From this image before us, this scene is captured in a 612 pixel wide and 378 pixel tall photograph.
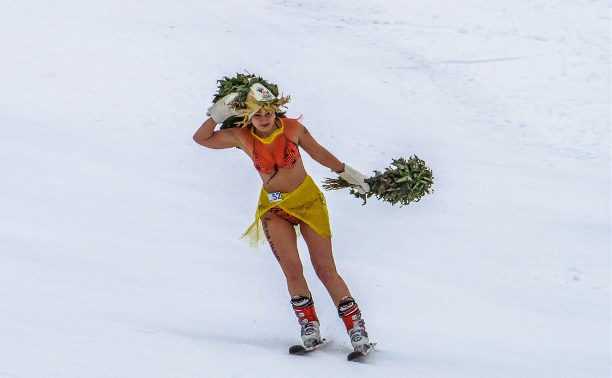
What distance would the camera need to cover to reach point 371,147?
11836 millimetres

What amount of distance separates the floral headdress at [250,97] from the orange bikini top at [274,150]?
0.13 meters

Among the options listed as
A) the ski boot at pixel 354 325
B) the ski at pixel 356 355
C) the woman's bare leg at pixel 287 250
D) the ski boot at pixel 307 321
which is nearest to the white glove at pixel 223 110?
the woman's bare leg at pixel 287 250

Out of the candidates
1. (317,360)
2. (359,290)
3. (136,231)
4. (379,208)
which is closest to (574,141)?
(379,208)

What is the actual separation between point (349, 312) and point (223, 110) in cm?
159

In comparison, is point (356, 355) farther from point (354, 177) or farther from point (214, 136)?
point (214, 136)

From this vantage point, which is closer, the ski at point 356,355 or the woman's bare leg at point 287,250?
the ski at point 356,355

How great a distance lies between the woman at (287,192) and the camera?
654 cm

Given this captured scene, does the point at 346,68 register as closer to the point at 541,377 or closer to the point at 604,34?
the point at 604,34

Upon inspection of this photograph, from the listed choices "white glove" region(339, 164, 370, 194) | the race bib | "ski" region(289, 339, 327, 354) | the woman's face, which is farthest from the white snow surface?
the woman's face

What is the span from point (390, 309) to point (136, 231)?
2390mm

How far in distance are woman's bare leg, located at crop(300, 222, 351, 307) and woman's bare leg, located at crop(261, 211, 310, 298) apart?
11 cm

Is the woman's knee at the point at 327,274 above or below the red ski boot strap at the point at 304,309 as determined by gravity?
above

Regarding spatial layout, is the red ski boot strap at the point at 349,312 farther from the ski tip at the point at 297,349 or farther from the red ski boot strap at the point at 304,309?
the ski tip at the point at 297,349

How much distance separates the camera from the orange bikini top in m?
6.61
